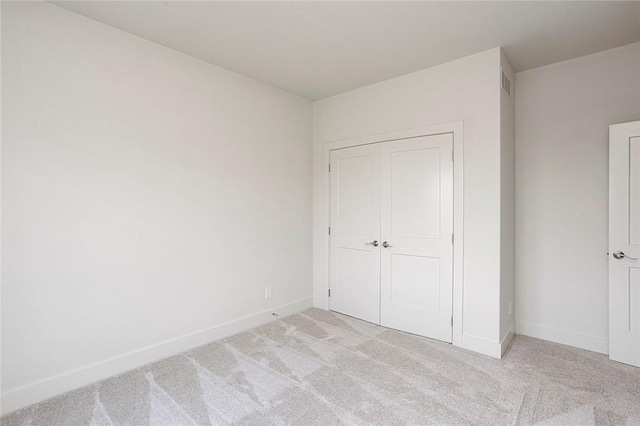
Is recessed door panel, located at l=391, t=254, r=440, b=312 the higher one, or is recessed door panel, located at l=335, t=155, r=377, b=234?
recessed door panel, located at l=335, t=155, r=377, b=234

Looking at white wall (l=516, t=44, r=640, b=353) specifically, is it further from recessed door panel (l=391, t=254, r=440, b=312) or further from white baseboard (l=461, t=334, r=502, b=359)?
recessed door panel (l=391, t=254, r=440, b=312)

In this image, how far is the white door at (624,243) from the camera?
2604 mm

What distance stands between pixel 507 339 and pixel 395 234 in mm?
1403

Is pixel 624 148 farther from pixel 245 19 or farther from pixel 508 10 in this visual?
pixel 245 19

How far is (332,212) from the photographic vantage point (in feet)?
13.1

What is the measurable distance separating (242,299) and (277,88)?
238cm

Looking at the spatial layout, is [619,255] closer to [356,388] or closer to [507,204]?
[507,204]

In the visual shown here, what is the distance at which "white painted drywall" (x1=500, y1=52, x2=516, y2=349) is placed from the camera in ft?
9.30

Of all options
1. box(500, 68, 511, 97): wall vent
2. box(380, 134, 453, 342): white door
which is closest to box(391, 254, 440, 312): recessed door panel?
box(380, 134, 453, 342): white door

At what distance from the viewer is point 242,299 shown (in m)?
3.37

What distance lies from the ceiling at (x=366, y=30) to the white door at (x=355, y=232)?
40.8 inches

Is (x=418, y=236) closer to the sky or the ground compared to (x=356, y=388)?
closer to the sky

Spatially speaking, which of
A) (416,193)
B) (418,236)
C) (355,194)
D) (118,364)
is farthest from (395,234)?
(118,364)

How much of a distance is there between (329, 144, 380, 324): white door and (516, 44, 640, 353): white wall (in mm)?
1451
